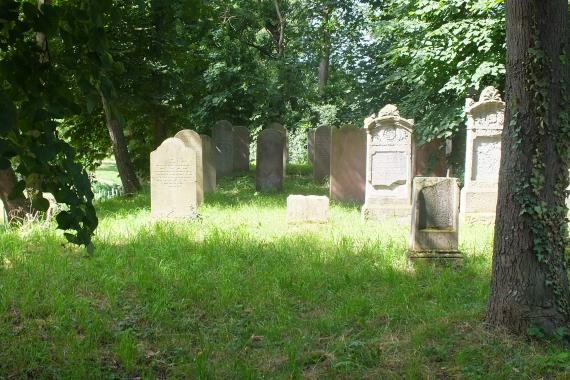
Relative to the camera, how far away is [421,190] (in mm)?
6770

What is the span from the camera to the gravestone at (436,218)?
675 centimetres

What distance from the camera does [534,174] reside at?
4.11 metres

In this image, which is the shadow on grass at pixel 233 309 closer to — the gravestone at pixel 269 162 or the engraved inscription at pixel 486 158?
the engraved inscription at pixel 486 158

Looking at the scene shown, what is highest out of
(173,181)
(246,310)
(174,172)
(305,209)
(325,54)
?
(325,54)

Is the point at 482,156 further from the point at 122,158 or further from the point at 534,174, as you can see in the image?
the point at 122,158

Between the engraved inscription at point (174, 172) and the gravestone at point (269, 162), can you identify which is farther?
the gravestone at point (269, 162)

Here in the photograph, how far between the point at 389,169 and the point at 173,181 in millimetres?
3880

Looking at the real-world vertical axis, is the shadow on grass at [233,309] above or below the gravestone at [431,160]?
below

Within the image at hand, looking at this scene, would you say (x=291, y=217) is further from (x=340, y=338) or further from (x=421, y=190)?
(x=340, y=338)

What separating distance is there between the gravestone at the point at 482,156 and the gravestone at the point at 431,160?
10.9 ft

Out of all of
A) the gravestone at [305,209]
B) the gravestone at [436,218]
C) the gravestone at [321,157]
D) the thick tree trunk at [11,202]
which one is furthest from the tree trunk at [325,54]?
the gravestone at [436,218]

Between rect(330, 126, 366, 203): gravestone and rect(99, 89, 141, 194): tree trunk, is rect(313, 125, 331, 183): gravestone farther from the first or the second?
rect(99, 89, 141, 194): tree trunk

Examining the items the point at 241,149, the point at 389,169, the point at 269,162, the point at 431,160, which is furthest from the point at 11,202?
the point at 241,149

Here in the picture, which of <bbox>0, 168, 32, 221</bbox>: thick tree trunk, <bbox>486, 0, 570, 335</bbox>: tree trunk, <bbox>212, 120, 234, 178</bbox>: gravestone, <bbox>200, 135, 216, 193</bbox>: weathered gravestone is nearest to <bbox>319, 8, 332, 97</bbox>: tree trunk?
<bbox>212, 120, 234, 178</bbox>: gravestone
